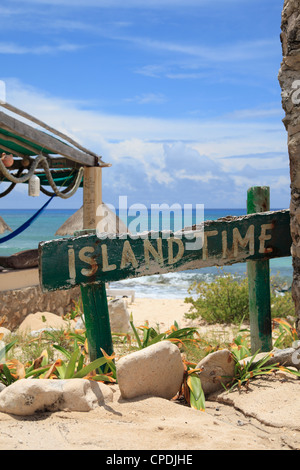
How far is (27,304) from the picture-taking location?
24.1ft

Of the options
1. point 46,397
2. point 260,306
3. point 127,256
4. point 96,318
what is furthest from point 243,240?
point 46,397

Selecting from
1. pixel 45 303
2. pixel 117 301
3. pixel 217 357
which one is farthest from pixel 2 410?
pixel 45 303

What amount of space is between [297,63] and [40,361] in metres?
3.00

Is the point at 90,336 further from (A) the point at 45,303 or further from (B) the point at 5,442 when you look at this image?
(A) the point at 45,303

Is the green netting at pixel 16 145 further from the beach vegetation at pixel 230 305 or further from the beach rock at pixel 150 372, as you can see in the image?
the beach rock at pixel 150 372

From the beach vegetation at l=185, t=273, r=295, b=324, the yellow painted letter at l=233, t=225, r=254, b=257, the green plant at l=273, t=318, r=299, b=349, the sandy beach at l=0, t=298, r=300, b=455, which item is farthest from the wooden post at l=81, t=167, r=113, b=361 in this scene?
the beach vegetation at l=185, t=273, r=295, b=324

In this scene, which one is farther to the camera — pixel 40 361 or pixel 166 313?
pixel 166 313

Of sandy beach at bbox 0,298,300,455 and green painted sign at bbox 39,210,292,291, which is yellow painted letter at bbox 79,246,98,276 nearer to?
green painted sign at bbox 39,210,292,291

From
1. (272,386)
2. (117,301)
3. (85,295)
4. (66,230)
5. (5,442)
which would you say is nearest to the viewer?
(5,442)

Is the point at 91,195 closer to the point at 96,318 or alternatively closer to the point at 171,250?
the point at 171,250

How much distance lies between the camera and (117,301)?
5855 mm

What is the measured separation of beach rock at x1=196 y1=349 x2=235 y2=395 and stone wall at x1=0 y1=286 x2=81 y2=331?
13.6 ft

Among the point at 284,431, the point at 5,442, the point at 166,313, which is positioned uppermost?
the point at 5,442

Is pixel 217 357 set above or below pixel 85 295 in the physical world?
below
